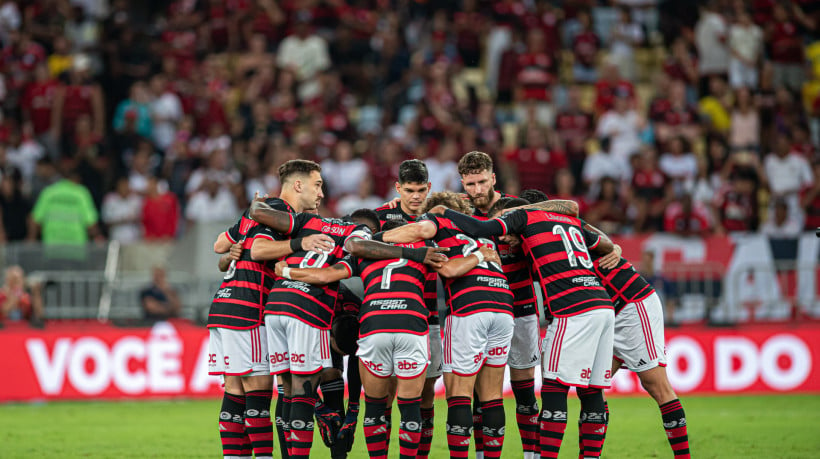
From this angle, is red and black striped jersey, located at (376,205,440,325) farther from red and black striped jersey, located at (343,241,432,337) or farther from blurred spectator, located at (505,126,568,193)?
blurred spectator, located at (505,126,568,193)

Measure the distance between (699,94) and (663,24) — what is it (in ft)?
7.52

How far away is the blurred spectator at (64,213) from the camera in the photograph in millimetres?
17766

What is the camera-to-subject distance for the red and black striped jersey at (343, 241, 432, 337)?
854 cm

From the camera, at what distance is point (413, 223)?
895 cm

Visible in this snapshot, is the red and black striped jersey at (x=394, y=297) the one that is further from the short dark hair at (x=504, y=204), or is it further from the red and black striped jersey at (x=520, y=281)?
the red and black striped jersey at (x=520, y=281)

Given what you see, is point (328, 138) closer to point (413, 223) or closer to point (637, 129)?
point (637, 129)

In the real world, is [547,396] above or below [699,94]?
below

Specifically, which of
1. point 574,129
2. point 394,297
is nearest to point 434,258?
point 394,297

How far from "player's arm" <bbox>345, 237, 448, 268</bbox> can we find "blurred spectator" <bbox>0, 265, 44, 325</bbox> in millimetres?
Answer: 9276

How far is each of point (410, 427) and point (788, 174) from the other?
13147mm

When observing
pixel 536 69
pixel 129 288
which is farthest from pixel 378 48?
pixel 129 288

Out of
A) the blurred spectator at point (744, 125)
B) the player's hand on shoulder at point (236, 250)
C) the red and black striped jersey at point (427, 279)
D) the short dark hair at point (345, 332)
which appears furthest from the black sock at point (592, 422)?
the blurred spectator at point (744, 125)

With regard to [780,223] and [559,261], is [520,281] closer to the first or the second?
[559,261]

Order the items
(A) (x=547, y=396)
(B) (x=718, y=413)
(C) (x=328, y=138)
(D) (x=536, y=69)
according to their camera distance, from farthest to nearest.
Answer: (D) (x=536, y=69) < (C) (x=328, y=138) < (B) (x=718, y=413) < (A) (x=547, y=396)
